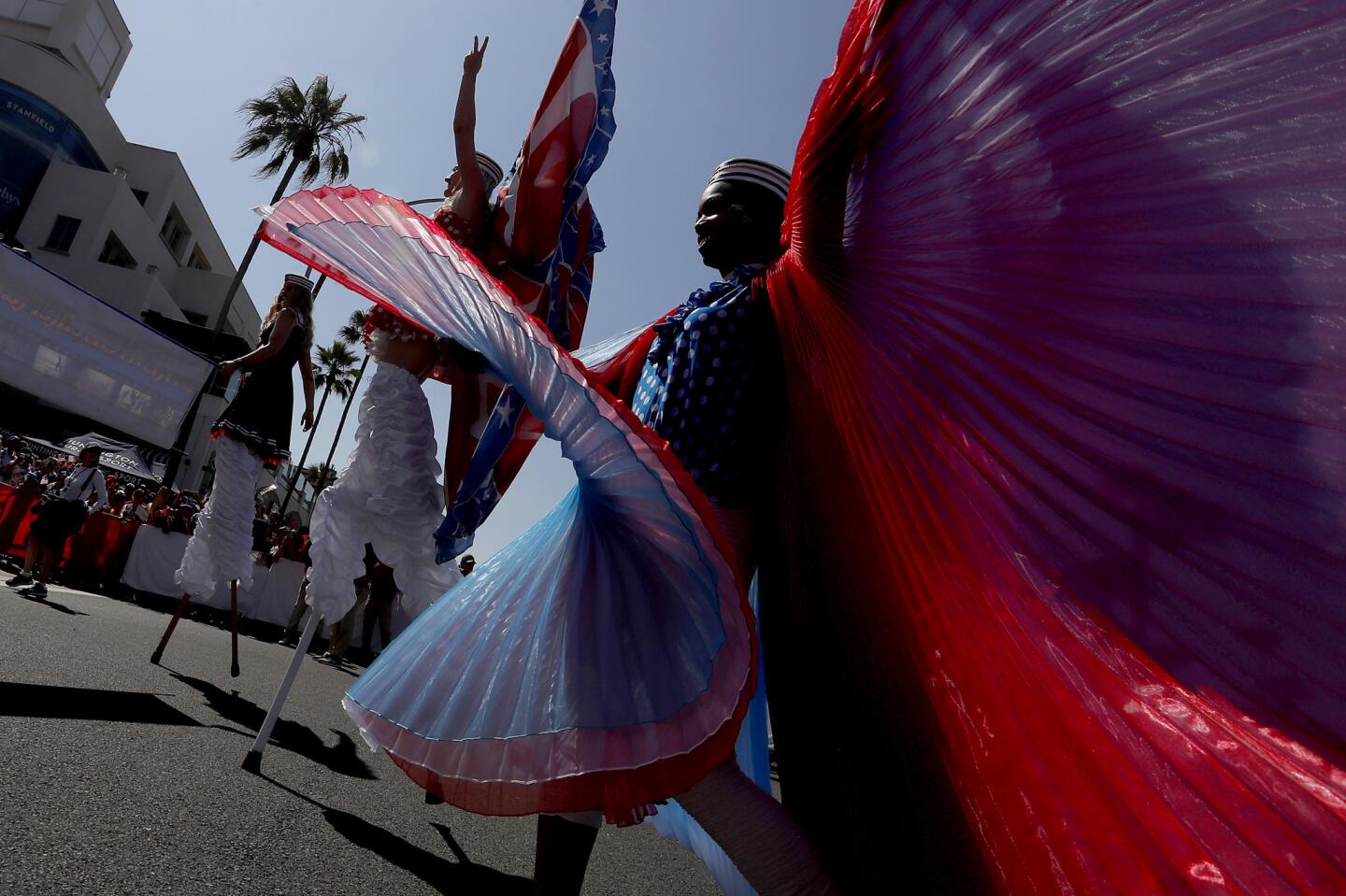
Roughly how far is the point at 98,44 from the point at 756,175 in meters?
48.9

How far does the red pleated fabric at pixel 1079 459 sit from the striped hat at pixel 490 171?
5.25 feet

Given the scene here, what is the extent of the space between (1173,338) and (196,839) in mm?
2022

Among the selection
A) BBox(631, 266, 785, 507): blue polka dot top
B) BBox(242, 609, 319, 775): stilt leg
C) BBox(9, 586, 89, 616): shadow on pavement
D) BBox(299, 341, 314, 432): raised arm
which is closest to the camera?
BBox(631, 266, 785, 507): blue polka dot top

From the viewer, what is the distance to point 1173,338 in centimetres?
108

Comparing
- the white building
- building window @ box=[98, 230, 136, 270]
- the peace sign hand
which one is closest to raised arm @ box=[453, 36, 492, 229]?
the peace sign hand

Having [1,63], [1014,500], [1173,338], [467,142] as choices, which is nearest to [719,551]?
[1014,500]

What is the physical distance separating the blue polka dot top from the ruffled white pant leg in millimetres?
3231

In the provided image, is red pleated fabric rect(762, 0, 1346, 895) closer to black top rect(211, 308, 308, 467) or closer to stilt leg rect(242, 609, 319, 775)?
stilt leg rect(242, 609, 319, 775)

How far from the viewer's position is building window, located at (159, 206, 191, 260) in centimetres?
3809

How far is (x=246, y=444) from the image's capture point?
4082mm

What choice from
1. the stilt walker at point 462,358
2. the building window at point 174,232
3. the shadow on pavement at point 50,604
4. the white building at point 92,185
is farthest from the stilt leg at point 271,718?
the building window at point 174,232

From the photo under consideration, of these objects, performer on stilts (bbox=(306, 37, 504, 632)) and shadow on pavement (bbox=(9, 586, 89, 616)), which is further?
shadow on pavement (bbox=(9, 586, 89, 616))

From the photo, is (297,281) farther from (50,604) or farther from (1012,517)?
(1012,517)

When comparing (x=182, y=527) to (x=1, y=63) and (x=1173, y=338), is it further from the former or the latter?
(x=1, y=63)
